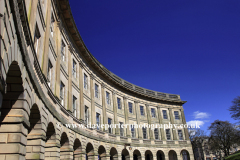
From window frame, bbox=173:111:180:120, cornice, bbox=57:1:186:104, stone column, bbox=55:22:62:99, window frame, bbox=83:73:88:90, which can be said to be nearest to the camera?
stone column, bbox=55:22:62:99

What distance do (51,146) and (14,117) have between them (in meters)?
5.83

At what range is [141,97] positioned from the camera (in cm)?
3891

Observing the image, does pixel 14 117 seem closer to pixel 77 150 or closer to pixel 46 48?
pixel 46 48

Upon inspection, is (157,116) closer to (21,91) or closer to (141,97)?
(141,97)

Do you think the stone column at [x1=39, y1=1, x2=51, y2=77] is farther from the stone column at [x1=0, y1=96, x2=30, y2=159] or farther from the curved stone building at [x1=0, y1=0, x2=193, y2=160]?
the stone column at [x1=0, y1=96, x2=30, y2=159]

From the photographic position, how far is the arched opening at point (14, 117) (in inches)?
295

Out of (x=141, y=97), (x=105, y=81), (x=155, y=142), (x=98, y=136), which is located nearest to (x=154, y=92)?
(x=141, y=97)

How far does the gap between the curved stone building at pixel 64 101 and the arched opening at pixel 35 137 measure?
0.16 ft

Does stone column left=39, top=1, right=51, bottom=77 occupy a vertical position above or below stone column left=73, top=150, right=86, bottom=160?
above

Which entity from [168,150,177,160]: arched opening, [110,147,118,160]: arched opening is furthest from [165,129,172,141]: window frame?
[110,147,118,160]: arched opening

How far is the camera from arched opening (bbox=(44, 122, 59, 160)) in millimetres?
12742

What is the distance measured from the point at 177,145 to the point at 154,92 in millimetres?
11102

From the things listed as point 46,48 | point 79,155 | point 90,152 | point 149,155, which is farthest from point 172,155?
point 46,48

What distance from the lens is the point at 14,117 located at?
7.88 metres
